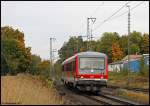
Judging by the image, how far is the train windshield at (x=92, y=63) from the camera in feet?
110

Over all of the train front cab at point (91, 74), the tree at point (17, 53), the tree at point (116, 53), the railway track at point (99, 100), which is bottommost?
the railway track at point (99, 100)

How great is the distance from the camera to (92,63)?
33469mm

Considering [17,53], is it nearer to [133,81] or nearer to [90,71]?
[133,81]

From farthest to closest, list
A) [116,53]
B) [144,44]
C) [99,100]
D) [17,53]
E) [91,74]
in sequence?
[144,44], [116,53], [17,53], [91,74], [99,100]

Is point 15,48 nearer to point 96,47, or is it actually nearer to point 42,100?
point 42,100

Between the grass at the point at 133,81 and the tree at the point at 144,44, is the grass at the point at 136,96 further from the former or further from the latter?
the tree at the point at 144,44

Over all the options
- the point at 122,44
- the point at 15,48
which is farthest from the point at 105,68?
the point at 122,44

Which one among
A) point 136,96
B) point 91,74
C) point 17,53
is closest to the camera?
point 136,96

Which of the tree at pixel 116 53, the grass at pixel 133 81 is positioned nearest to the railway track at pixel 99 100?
the grass at pixel 133 81

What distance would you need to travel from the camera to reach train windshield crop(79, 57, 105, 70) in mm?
33406

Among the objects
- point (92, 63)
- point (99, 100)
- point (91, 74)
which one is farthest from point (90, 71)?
point (99, 100)

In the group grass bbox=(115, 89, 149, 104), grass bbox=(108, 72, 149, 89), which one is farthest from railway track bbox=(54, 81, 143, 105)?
grass bbox=(108, 72, 149, 89)

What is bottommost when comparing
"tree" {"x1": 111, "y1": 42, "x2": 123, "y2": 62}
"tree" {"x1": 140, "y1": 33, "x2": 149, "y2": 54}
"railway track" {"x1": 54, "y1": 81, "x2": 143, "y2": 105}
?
"railway track" {"x1": 54, "y1": 81, "x2": 143, "y2": 105}

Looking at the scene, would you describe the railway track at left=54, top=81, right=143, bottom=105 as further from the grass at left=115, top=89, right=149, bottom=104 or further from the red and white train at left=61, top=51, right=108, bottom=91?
the red and white train at left=61, top=51, right=108, bottom=91
